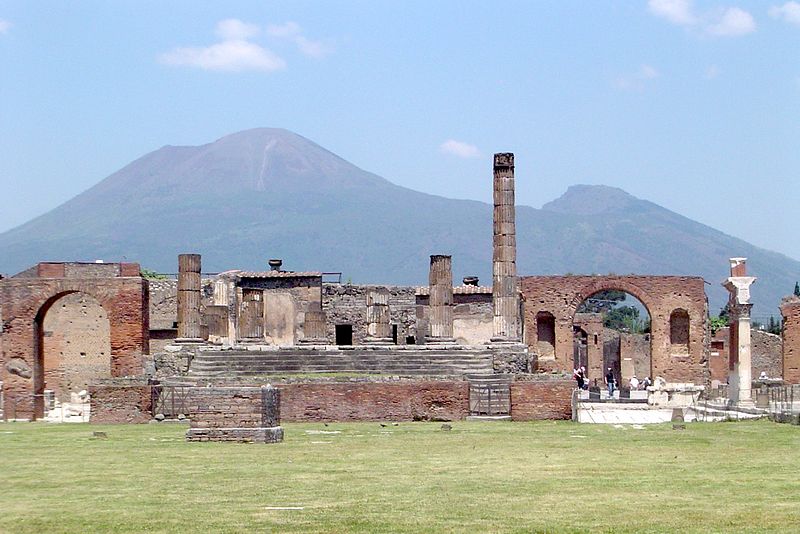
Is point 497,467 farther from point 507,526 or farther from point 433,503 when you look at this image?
point 507,526

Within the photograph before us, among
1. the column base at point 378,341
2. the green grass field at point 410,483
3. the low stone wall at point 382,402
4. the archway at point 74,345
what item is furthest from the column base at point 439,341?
the green grass field at point 410,483

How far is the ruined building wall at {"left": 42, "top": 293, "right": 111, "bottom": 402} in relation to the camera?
51156mm

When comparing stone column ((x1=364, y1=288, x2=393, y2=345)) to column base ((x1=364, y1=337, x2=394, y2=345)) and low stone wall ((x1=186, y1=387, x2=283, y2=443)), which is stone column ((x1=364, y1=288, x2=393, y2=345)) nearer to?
column base ((x1=364, y1=337, x2=394, y2=345))

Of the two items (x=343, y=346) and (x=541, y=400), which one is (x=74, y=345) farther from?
(x=541, y=400)

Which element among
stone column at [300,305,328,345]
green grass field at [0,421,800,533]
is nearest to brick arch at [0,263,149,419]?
stone column at [300,305,328,345]

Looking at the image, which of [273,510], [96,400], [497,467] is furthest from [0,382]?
[273,510]

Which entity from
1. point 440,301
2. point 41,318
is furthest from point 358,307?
point 41,318

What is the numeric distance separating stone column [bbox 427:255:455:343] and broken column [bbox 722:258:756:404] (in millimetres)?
7753

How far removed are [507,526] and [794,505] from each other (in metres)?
3.08

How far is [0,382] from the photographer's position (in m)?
41.3

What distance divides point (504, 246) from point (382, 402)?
1537 centimetres

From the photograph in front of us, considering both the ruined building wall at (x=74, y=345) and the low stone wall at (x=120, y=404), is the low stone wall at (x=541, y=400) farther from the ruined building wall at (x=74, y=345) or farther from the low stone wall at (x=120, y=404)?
the ruined building wall at (x=74, y=345)

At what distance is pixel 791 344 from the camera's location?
49000 mm

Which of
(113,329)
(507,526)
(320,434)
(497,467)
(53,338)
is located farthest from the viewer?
(53,338)
